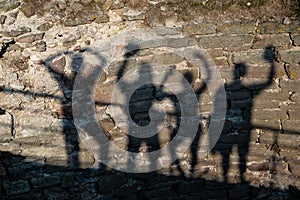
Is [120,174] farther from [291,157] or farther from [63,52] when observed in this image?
[291,157]

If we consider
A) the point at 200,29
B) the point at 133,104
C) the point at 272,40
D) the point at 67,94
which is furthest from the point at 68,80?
the point at 272,40

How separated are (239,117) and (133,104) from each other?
0.98 metres

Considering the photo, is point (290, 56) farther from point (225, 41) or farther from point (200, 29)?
point (200, 29)

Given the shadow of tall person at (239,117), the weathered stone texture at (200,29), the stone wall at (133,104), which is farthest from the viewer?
the shadow of tall person at (239,117)

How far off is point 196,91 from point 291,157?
1.15 meters

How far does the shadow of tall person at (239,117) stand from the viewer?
129 inches

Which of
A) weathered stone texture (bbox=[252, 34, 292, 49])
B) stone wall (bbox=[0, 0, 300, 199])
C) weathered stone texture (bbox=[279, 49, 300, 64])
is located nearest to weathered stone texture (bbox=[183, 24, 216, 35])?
stone wall (bbox=[0, 0, 300, 199])

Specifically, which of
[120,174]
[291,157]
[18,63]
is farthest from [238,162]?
[18,63]

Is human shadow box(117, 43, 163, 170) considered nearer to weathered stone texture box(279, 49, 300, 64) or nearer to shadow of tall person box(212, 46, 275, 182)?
shadow of tall person box(212, 46, 275, 182)

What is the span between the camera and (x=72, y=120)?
313cm

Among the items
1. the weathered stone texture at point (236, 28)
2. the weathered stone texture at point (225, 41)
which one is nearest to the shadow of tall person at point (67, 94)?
the weathered stone texture at point (225, 41)

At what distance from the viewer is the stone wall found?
297 cm

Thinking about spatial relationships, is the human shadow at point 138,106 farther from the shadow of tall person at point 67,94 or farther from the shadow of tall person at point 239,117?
the shadow of tall person at point 239,117

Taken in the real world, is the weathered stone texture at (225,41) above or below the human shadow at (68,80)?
above
